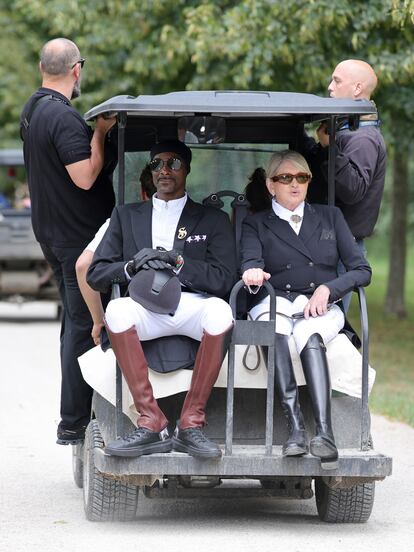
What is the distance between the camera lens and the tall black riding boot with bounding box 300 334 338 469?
643 centimetres

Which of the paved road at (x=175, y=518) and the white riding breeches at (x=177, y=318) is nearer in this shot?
the paved road at (x=175, y=518)

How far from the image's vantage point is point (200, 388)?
6543 mm

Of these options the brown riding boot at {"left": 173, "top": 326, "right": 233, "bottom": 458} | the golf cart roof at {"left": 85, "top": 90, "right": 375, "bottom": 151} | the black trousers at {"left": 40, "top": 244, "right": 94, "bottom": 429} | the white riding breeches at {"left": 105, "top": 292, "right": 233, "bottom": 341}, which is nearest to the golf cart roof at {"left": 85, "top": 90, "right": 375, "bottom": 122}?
the golf cart roof at {"left": 85, "top": 90, "right": 375, "bottom": 151}

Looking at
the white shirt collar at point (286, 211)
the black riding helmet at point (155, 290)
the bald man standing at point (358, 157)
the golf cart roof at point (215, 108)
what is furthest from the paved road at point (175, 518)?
the golf cart roof at point (215, 108)

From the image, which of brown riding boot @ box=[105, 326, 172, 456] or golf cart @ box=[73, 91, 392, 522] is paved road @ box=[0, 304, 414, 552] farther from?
→ brown riding boot @ box=[105, 326, 172, 456]

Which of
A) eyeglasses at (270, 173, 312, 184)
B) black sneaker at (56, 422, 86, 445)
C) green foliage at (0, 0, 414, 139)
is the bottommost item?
black sneaker at (56, 422, 86, 445)

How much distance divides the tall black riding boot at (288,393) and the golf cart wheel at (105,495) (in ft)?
2.75

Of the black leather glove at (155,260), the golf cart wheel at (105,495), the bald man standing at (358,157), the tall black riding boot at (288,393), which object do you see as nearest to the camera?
the tall black riding boot at (288,393)

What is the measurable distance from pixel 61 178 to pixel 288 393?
182 centimetres

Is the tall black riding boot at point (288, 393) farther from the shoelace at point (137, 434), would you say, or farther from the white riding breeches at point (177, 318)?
the shoelace at point (137, 434)

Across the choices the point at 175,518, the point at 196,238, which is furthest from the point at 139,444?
the point at 196,238

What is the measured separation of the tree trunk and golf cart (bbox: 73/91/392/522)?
46.9 feet

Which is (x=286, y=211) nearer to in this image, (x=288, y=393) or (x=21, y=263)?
(x=288, y=393)

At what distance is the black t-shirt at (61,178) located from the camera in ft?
24.7
